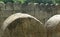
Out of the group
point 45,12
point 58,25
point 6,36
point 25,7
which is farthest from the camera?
point 45,12

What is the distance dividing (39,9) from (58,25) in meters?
1.83

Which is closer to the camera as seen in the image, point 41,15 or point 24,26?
point 24,26

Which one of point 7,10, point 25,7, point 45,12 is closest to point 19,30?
point 7,10

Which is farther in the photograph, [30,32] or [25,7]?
[25,7]

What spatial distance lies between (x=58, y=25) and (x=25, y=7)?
1708 millimetres

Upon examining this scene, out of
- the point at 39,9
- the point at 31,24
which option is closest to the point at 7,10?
the point at 39,9

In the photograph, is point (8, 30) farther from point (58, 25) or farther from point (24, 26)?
point (58, 25)

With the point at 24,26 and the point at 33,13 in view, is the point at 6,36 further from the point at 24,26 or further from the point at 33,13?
the point at 33,13

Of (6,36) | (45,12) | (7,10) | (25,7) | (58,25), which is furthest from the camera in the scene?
(45,12)

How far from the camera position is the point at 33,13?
5.54m

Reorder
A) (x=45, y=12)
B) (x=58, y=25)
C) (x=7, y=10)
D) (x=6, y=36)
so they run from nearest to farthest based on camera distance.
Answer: (x=6, y=36), (x=58, y=25), (x=7, y=10), (x=45, y=12)

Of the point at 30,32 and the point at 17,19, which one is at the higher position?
the point at 17,19

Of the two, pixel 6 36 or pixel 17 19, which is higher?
pixel 17 19

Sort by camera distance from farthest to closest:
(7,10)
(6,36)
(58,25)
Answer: (7,10) → (58,25) → (6,36)
